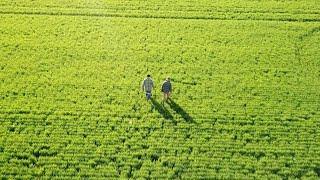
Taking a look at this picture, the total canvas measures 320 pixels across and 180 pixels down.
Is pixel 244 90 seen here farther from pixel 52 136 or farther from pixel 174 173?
pixel 52 136

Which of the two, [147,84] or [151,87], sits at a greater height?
[147,84]

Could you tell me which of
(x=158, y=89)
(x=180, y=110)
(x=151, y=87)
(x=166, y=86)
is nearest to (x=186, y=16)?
(x=158, y=89)

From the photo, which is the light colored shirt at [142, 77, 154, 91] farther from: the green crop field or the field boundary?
the field boundary

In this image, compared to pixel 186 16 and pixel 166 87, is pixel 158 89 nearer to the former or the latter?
pixel 166 87

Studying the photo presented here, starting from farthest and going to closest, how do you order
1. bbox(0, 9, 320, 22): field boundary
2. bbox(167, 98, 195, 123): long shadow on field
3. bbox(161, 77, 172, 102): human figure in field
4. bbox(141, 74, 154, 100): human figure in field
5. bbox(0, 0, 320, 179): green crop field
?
bbox(0, 9, 320, 22): field boundary, bbox(141, 74, 154, 100): human figure in field, bbox(161, 77, 172, 102): human figure in field, bbox(167, 98, 195, 123): long shadow on field, bbox(0, 0, 320, 179): green crop field

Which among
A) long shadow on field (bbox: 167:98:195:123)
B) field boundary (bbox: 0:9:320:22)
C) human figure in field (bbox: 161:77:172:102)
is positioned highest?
field boundary (bbox: 0:9:320:22)

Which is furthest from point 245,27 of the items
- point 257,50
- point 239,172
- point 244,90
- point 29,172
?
point 29,172

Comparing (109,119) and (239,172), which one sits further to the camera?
(109,119)

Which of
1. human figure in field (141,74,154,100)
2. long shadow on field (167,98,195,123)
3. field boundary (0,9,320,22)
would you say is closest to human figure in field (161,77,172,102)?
long shadow on field (167,98,195,123)
